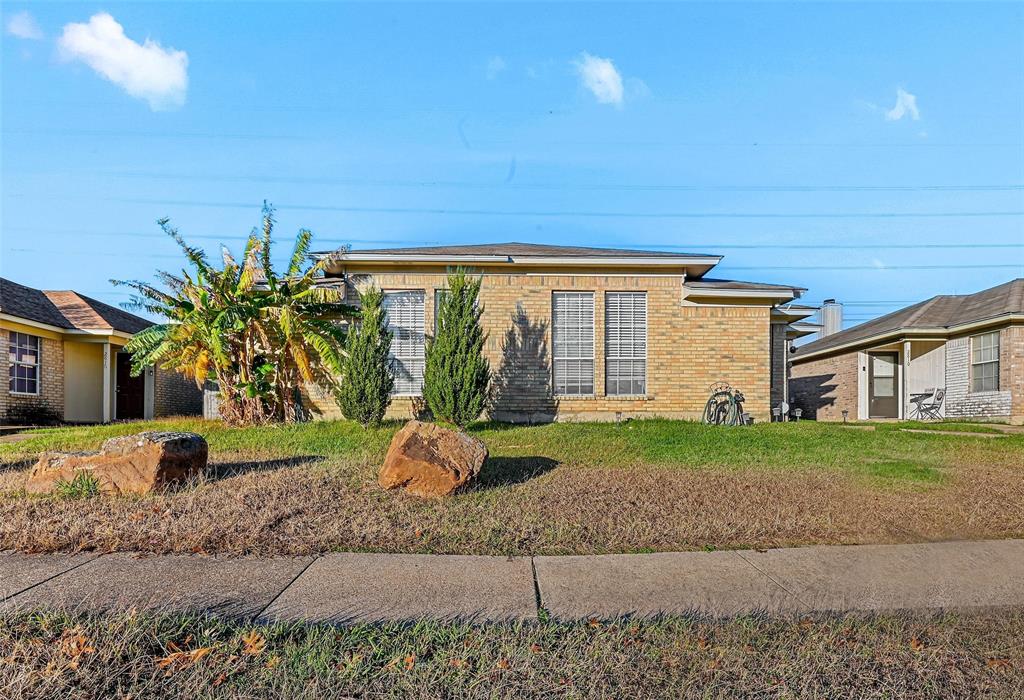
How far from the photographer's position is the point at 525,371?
13.4 m

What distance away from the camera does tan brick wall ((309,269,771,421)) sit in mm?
13414

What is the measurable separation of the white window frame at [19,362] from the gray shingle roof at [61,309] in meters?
0.56

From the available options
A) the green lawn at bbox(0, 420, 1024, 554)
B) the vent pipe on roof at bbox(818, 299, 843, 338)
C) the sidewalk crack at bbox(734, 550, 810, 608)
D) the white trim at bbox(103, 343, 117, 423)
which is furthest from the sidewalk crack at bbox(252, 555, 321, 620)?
the vent pipe on roof at bbox(818, 299, 843, 338)

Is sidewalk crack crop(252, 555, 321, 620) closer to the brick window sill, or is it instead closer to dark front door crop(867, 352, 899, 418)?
the brick window sill

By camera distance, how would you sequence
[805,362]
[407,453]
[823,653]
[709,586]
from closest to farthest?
1. [823,653]
2. [709,586]
3. [407,453]
4. [805,362]

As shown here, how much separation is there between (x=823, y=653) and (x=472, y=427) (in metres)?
9.14

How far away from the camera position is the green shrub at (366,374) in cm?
1170

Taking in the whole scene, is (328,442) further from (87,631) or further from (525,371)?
(87,631)

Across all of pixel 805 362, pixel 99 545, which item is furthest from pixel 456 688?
pixel 805 362

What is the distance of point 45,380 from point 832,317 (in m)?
29.6

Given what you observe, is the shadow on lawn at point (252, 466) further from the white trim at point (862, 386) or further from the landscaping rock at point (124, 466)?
the white trim at point (862, 386)

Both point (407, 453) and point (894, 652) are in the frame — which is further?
point (407, 453)

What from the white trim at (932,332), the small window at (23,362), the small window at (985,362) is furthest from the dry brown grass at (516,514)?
the small window at (985,362)

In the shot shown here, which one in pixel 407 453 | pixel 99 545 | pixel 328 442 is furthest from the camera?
pixel 328 442
